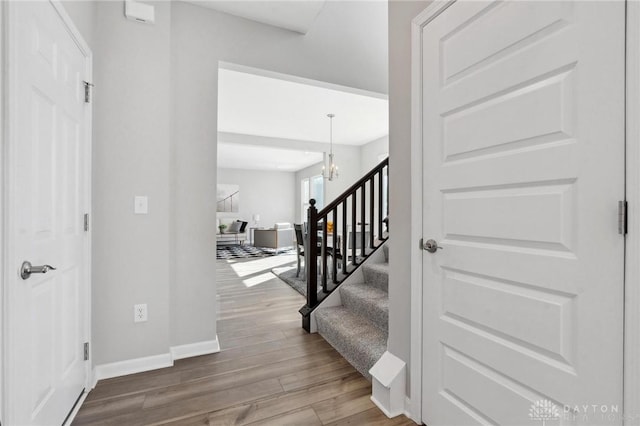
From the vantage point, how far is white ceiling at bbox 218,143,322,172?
25.9 feet

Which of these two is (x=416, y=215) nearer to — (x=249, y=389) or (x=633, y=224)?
(x=633, y=224)

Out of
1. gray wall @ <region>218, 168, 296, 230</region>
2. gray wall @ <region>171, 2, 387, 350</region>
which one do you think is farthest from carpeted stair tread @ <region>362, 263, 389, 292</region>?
gray wall @ <region>218, 168, 296, 230</region>

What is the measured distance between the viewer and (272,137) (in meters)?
6.91

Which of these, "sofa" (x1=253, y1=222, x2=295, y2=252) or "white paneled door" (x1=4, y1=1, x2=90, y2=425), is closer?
"white paneled door" (x1=4, y1=1, x2=90, y2=425)

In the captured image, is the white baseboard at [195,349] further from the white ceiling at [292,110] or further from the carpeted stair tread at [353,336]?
the white ceiling at [292,110]

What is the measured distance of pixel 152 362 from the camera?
2.11m

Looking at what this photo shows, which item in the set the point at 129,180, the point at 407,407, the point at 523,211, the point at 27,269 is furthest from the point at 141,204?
the point at 523,211

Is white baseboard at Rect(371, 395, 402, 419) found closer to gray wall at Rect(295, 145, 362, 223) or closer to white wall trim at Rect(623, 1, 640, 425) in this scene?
white wall trim at Rect(623, 1, 640, 425)

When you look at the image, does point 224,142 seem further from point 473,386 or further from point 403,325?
point 473,386

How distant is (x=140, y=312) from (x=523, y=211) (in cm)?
227

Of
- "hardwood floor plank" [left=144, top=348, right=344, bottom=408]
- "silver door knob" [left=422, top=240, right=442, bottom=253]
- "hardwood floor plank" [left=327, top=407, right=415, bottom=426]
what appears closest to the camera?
"silver door knob" [left=422, top=240, right=442, bottom=253]

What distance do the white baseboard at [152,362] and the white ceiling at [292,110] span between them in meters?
2.57

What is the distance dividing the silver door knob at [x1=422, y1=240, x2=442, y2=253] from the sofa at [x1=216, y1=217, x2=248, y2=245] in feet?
29.8

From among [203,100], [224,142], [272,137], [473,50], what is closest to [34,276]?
[203,100]
